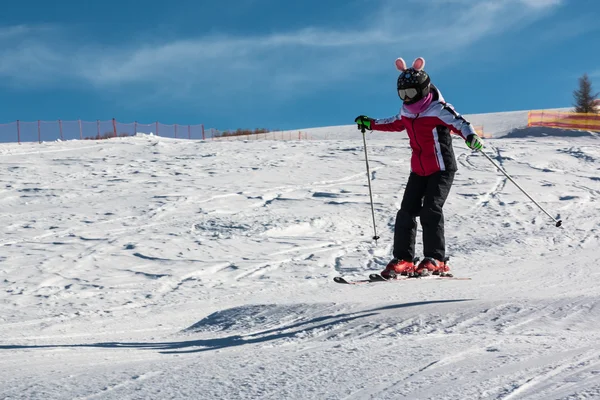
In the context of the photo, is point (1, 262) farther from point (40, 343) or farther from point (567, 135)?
point (567, 135)

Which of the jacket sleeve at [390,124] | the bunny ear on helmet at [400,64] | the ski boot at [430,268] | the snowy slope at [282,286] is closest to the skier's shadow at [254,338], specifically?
the snowy slope at [282,286]

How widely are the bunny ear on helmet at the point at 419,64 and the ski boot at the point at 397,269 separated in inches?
60.6

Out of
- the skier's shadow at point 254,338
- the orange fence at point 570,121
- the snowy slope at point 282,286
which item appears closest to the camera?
the snowy slope at point 282,286

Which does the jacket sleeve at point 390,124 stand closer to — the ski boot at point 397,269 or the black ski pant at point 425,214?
the black ski pant at point 425,214

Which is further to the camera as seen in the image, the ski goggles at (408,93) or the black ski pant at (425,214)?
the black ski pant at (425,214)

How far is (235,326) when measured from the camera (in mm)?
4141

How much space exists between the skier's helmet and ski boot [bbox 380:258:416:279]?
50.7 inches

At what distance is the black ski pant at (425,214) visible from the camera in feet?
18.0

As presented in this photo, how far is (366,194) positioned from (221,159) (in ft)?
20.1

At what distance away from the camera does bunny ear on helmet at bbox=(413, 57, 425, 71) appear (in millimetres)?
5432

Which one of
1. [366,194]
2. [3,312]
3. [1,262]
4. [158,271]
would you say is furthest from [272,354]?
[366,194]

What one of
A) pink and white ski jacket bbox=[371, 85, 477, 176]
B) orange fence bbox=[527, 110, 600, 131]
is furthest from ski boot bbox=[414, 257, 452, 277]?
orange fence bbox=[527, 110, 600, 131]

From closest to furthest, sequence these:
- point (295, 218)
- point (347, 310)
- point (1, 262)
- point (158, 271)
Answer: point (347, 310) < point (158, 271) < point (1, 262) < point (295, 218)

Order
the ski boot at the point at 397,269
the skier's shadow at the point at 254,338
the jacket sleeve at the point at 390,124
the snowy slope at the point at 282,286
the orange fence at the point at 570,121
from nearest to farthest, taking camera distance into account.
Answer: the snowy slope at the point at 282,286 < the skier's shadow at the point at 254,338 < the ski boot at the point at 397,269 < the jacket sleeve at the point at 390,124 < the orange fence at the point at 570,121
